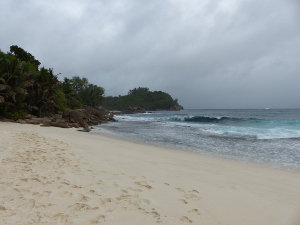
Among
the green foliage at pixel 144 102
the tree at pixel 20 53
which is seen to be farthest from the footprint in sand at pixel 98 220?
the green foliage at pixel 144 102

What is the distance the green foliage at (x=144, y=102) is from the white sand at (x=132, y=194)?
12343cm

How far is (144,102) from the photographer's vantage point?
5433 inches

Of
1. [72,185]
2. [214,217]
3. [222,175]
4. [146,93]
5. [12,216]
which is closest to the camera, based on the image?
[12,216]

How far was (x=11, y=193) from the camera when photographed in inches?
111

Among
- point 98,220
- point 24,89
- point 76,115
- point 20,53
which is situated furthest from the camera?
point 20,53

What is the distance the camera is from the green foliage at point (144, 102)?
130500mm

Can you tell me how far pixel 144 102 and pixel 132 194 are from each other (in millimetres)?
135156

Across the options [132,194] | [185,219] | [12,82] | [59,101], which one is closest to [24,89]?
[12,82]

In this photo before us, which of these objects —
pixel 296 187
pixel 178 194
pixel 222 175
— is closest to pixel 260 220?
pixel 178 194

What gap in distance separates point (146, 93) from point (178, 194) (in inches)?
5798

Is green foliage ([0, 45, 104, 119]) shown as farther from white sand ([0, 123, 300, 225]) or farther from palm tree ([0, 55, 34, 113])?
white sand ([0, 123, 300, 225])

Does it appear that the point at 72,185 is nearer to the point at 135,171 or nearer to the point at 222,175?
the point at 135,171

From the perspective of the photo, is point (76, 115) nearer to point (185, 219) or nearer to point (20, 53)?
point (185, 219)

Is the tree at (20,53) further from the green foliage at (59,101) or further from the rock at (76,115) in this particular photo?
the rock at (76,115)
